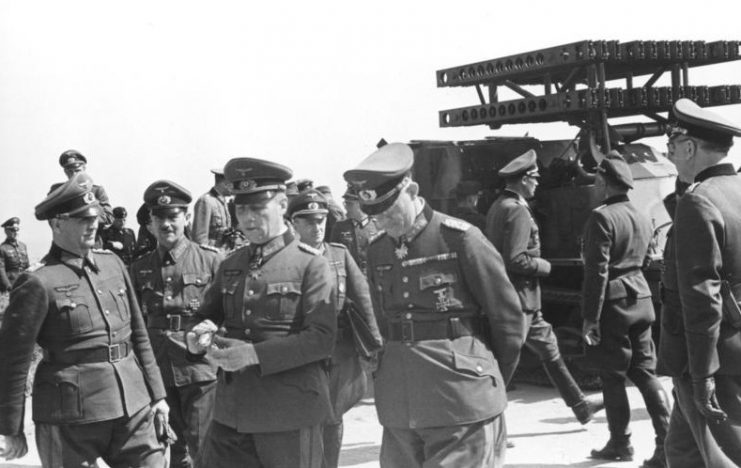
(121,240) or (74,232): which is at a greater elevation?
(74,232)

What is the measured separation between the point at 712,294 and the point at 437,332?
1.14 meters

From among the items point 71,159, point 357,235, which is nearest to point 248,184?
point 357,235

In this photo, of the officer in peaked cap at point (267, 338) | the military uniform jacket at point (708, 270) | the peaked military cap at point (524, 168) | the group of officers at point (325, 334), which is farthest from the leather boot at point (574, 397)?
the officer in peaked cap at point (267, 338)

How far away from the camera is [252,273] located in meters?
4.28

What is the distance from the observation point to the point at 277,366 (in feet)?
13.2

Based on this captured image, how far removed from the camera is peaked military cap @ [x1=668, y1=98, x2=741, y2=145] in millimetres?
4227

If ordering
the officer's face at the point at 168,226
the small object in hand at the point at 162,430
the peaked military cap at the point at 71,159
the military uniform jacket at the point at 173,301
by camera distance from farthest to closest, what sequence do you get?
the peaked military cap at the point at 71,159, the officer's face at the point at 168,226, the military uniform jacket at the point at 173,301, the small object in hand at the point at 162,430

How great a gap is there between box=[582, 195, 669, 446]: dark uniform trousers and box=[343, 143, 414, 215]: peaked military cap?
97.4 inches

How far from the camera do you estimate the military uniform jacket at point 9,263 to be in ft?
60.7

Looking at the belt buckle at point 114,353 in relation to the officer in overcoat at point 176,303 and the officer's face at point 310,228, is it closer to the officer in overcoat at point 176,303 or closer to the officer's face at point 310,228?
the officer in overcoat at point 176,303

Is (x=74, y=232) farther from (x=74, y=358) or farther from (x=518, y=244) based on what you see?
(x=518, y=244)

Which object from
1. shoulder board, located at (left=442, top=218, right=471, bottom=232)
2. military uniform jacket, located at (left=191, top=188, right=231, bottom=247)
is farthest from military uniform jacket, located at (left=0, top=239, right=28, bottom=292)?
shoulder board, located at (left=442, top=218, right=471, bottom=232)

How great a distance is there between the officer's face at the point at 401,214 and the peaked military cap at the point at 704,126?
4.03ft

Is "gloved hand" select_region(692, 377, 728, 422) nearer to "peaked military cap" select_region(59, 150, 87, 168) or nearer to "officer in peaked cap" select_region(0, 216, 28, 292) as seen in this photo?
"peaked military cap" select_region(59, 150, 87, 168)
